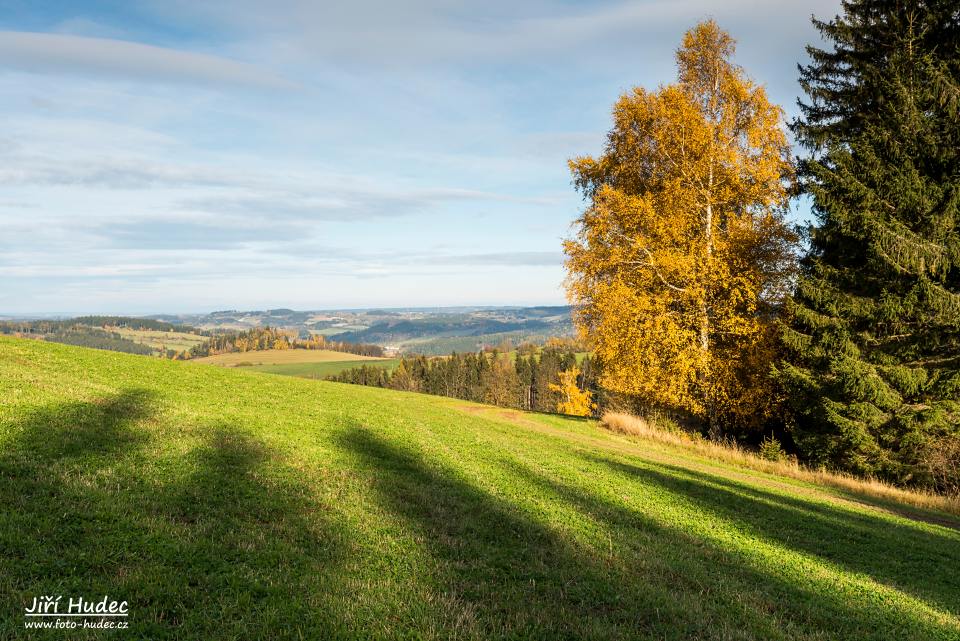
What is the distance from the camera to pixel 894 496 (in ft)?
56.3

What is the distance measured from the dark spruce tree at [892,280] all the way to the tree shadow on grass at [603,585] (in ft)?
45.4

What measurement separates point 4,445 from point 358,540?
661cm

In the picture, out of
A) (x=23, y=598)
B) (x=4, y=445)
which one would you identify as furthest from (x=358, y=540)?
(x=4, y=445)

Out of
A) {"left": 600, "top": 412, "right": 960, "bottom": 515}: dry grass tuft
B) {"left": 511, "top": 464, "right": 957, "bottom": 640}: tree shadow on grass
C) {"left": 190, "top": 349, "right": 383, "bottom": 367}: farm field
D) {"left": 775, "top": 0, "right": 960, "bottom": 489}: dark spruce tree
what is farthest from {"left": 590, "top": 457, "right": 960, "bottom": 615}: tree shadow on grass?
{"left": 190, "top": 349, "right": 383, "bottom": 367}: farm field

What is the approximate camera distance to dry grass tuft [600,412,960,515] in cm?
1698

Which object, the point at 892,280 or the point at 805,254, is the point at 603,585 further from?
the point at 805,254

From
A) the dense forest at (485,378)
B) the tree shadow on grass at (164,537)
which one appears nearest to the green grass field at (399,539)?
the tree shadow on grass at (164,537)

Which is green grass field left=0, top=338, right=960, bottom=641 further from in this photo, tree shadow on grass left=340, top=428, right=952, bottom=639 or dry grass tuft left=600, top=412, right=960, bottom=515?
dry grass tuft left=600, top=412, right=960, bottom=515

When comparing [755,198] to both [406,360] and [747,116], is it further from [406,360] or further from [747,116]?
[406,360]

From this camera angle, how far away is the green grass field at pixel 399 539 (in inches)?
218

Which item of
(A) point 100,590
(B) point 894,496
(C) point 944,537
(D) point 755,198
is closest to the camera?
(A) point 100,590

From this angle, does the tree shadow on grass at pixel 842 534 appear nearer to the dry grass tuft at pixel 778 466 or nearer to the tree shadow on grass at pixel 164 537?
the dry grass tuft at pixel 778 466

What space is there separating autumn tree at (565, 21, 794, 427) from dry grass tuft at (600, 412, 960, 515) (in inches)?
73.2

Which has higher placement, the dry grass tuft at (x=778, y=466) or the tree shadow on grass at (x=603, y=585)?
the tree shadow on grass at (x=603, y=585)
